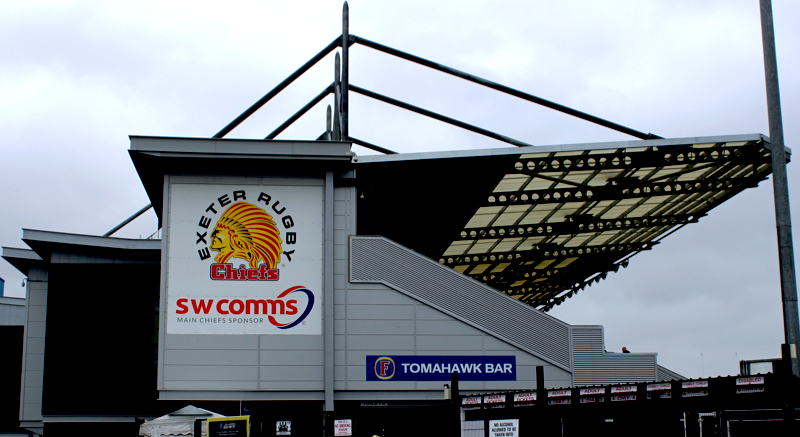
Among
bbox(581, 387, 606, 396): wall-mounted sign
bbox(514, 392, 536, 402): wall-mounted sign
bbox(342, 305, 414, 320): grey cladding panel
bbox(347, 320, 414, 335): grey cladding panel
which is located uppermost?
bbox(342, 305, 414, 320): grey cladding panel

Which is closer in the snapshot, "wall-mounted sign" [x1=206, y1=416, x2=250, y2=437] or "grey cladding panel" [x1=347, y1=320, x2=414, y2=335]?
"wall-mounted sign" [x1=206, y1=416, x2=250, y2=437]

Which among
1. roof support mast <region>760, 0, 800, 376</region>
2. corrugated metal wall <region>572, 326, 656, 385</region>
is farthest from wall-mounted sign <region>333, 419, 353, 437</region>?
corrugated metal wall <region>572, 326, 656, 385</region>

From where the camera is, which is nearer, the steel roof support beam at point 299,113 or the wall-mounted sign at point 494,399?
the wall-mounted sign at point 494,399

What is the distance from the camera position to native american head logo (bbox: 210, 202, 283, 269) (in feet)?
81.9

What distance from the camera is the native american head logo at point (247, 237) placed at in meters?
25.0

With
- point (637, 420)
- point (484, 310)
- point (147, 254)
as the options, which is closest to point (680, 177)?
point (484, 310)

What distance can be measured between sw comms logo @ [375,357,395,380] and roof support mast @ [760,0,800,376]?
13.8 m

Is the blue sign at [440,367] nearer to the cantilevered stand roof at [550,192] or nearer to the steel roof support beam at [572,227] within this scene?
the cantilevered stand roof at [550,192]

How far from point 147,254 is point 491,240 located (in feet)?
56.2

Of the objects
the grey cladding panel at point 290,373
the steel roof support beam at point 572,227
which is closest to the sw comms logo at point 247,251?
the grey cladding panel at point 290,373

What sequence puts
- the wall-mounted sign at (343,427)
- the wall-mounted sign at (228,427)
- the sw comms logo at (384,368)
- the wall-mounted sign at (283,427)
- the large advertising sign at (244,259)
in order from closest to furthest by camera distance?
the wall-mounted sign at (228,427) → the wall-mounted sign at (343,427) → the wall-mounted sign at (283,427) → the large advertising sign at (244,259) → the sw comms logo at (384,368)

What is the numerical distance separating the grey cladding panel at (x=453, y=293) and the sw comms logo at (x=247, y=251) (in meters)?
2.13

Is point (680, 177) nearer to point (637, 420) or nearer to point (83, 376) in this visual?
point (637, 420)

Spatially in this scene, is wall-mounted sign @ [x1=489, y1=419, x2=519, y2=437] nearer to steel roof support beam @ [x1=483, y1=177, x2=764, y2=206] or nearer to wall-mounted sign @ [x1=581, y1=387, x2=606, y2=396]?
wall-mounted sign @ [x1=581, y1=387, x2=606, y2=396]
